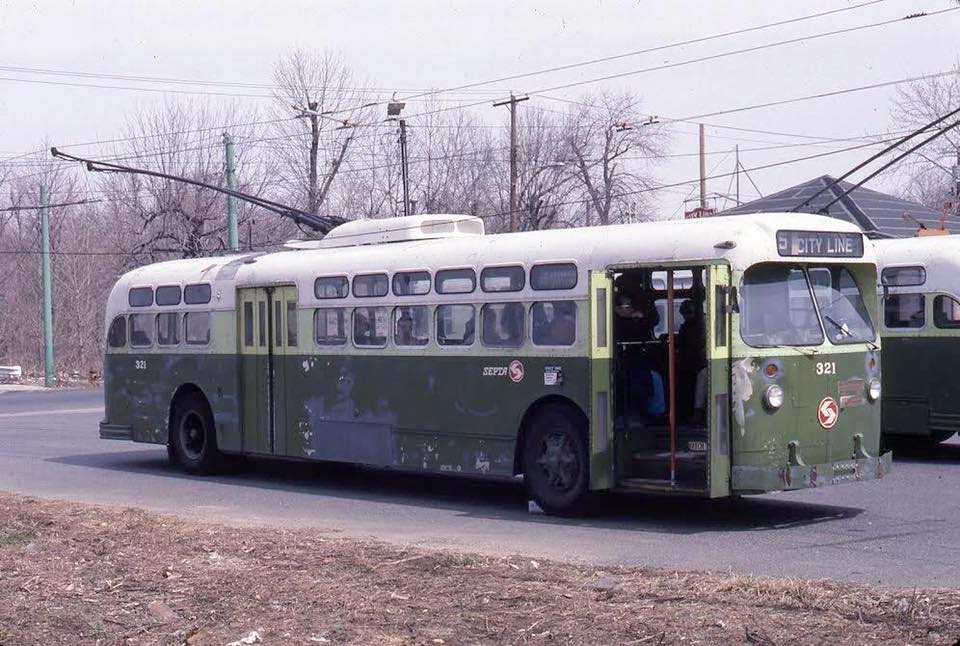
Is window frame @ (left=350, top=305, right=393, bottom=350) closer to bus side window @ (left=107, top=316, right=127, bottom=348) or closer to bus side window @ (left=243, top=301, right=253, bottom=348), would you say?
bus side window @ (left=243, top=301, right=253, bottom=348)

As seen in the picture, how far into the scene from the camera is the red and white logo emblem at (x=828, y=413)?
1241 cm

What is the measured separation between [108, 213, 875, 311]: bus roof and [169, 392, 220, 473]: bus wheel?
1.53 metres

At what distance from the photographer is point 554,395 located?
43.5 ft

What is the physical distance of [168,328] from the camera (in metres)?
18.7

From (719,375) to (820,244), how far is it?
1732 millimetres

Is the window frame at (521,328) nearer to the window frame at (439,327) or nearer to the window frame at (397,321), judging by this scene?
the window frame at (439,327)

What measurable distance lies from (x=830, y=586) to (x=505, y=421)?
220 inches

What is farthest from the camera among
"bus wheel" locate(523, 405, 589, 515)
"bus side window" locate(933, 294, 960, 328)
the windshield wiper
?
"bus side window" locate(933, 294, 960, 328)

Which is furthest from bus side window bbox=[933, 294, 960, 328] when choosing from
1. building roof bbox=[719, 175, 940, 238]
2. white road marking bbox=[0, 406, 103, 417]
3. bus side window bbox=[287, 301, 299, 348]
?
white road marking bbox=[0, 406, 103, 417]

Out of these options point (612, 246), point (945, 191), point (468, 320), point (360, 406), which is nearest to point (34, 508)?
point (360, 406)

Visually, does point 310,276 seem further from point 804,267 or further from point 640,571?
point 640,571

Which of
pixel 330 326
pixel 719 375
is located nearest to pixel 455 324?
pixel 330 326

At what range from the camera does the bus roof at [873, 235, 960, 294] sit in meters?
17.3

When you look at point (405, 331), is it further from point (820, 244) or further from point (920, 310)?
point (920, 310)
